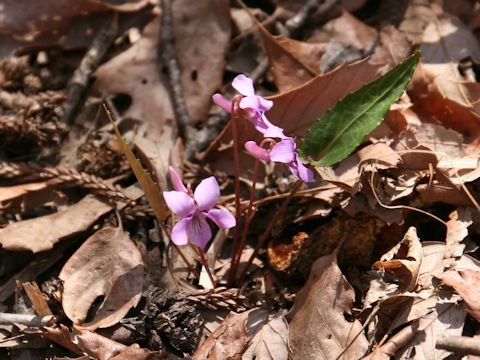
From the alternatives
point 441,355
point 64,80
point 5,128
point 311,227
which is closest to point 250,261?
point 311,227

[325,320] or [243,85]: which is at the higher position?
[243,85]

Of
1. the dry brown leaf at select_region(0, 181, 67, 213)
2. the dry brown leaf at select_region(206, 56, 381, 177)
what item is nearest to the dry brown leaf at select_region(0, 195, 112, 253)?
the dry brown leaf at select_region(0, 181, 67, 213)

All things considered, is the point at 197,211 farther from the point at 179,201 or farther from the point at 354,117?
the point at 354,117

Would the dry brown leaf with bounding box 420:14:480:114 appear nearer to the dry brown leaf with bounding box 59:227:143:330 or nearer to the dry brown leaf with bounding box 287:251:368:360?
the dry brown leaf with bounding box 287:251:368:360

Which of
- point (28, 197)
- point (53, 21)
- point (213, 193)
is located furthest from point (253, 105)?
point (53, 21)

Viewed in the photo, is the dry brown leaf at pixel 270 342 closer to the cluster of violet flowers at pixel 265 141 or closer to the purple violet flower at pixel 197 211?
the purple violet flower at pixel 197 211

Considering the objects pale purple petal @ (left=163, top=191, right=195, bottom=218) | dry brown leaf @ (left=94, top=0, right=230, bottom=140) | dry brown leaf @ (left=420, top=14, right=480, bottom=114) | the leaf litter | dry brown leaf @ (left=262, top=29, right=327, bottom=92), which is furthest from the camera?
dry brown leaf @ (left=94, top=0, right=230, bottom=140)
